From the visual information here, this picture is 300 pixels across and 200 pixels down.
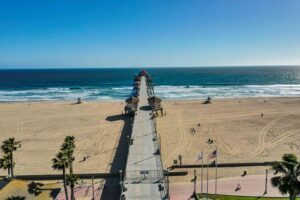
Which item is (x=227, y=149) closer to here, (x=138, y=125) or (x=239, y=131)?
(x=239, y=131)

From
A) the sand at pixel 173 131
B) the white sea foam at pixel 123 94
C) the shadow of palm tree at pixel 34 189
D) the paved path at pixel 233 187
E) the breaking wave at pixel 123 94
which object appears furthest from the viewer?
the white sea foam at pixel 123 94

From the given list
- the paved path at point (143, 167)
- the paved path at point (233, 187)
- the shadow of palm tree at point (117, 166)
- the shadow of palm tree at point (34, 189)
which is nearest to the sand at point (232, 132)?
the paved path at point (233, 187)

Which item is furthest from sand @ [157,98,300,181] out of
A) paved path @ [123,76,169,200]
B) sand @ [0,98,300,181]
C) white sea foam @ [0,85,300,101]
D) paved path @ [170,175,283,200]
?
white sea foam @ [0,85,300,101]

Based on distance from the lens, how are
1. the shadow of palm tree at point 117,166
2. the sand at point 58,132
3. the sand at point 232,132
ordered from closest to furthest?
1. the shadow of palm tree at point 117,166
2. the sand at point 58,132
3. the sand at point 232,132

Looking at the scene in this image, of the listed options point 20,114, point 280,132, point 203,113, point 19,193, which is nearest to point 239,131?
point 280,132

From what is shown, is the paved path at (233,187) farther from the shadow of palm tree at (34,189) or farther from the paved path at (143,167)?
the shadow of palm tree at (34,189)
